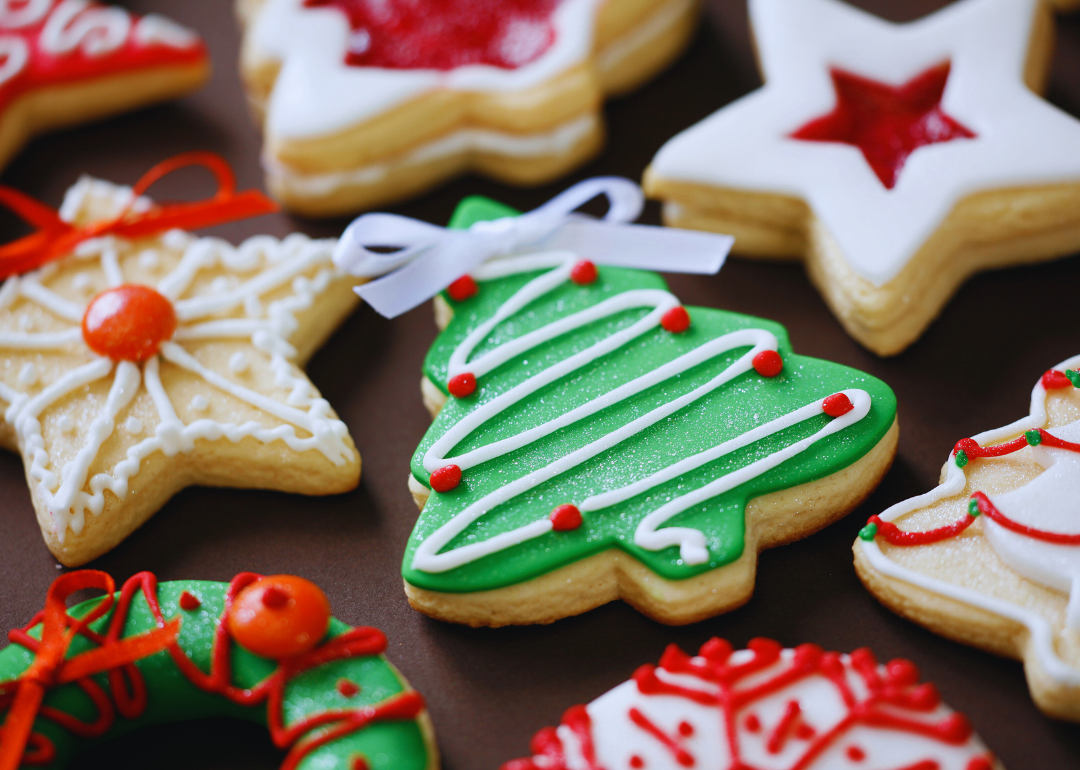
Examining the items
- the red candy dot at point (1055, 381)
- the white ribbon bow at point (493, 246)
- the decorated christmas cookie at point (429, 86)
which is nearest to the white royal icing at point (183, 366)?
the white ribbon bow at point (493, 246)

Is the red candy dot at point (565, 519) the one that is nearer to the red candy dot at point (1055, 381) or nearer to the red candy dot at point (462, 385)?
the red candy dot at point (462, 385)

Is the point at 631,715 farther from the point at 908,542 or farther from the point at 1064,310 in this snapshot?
the point at 1064,310

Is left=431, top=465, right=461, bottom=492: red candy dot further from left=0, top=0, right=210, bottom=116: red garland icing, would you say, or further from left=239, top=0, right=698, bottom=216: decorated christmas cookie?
left=0, top=0, right=210, bottom=116: red garland icing

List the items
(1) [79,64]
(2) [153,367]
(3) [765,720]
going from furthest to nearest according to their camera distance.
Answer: (1) [79,64] < (2) [153,367] < (3) [765,720]

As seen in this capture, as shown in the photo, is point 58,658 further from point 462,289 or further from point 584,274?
point 584,274

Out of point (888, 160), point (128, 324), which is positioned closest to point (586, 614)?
point (128, 324)

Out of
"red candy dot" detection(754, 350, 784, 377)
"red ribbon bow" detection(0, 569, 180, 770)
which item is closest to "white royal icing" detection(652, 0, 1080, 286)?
"red candy dot" detection(754, 350, 784, 377)

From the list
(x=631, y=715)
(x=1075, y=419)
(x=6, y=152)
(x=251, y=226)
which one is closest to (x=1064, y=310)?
(x=1075, y=419)
